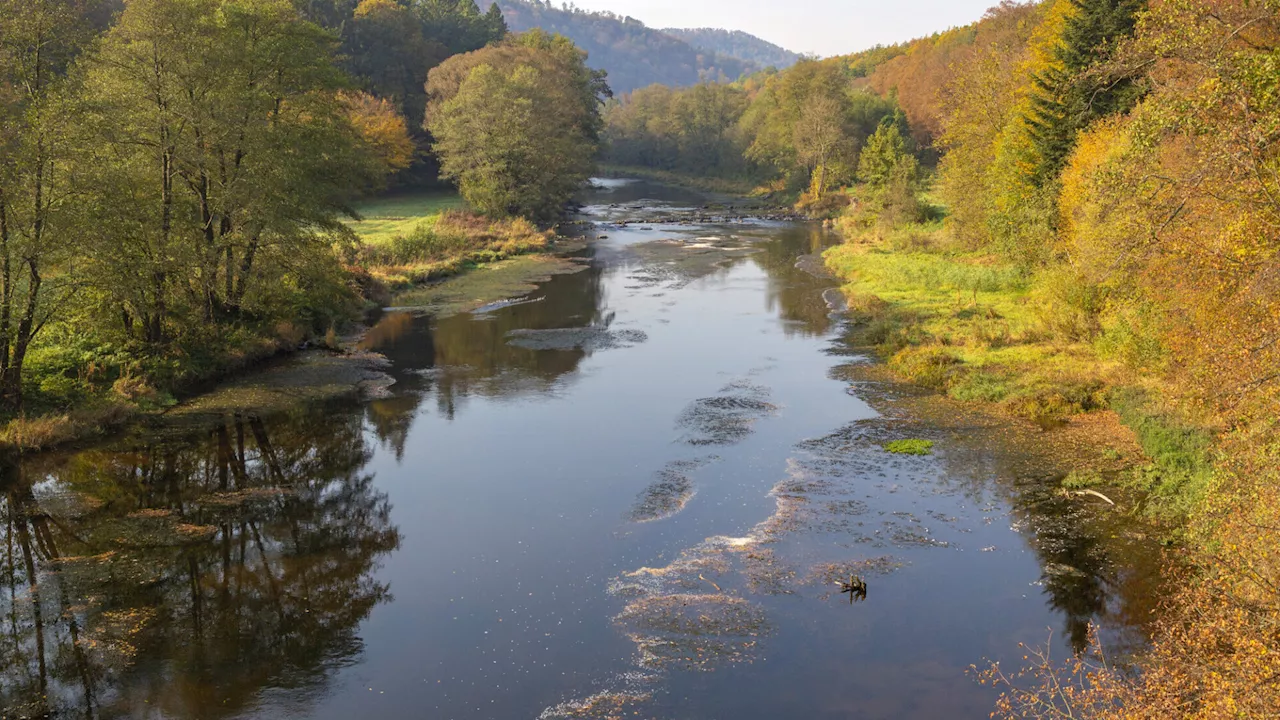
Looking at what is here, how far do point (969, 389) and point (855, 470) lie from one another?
287 inches

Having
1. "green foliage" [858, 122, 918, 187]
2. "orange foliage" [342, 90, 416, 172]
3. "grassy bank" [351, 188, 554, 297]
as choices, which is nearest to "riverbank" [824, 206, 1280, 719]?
"green foliage" [858, 122, 918, 187]

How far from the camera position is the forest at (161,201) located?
23.8 m

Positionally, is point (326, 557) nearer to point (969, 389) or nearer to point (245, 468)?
point (245, 468)

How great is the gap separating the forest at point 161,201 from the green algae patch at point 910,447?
822 inches

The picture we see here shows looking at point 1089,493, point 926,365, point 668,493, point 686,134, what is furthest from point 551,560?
point 686,134

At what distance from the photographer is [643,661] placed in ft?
49.0

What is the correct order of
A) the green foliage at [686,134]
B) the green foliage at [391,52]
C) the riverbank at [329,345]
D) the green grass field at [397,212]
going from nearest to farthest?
the riverbank at [329,345]
the green grass field at [397,212]
the green foliage at [391,52]
the green foliage at [686,134]

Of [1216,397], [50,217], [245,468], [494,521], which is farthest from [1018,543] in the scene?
[50,217]

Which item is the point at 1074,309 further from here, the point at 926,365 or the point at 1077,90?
the point at 1077,90

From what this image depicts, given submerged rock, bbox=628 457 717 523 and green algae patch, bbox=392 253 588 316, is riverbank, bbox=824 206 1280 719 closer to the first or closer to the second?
submerged rock, bbox=628 457 717 523

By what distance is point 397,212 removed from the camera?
74.9 m

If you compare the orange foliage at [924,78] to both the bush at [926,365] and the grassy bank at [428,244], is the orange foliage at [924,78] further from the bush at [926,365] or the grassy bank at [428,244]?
the bush at [926,365]

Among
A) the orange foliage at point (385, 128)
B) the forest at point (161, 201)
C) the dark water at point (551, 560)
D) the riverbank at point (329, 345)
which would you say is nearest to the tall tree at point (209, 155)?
the forest at point (161, 201)

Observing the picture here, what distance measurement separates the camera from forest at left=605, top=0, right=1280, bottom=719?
1233 cm
